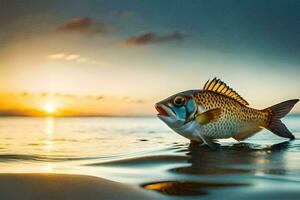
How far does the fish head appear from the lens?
522 cm

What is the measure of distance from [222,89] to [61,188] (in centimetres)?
343

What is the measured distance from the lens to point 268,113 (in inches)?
227

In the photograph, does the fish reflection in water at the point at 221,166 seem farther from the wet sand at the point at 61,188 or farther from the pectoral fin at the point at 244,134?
the wet sand at the point at 61,188

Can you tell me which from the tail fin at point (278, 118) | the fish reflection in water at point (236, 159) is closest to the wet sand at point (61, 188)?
the fish reflection in water at point (236, 159)

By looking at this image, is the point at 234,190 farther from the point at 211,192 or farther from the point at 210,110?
the point at 210,110

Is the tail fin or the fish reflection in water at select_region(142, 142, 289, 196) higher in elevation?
the tail fin

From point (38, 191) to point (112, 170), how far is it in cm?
100

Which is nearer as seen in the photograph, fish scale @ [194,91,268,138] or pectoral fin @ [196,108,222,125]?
pectoral fin @ [196,108,222,125]

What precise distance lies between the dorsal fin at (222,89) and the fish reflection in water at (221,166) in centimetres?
58

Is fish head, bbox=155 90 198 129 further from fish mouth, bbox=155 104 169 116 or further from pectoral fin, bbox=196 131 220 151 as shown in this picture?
pectoral fin, bbox=196 131 220 151

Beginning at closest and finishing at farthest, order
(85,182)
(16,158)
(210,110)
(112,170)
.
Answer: (85,182), (112,170), (16,158), (210,110)

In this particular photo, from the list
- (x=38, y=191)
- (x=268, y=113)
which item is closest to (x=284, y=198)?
(x=38, y=191)

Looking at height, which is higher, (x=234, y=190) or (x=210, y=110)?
(x=210, y=110)

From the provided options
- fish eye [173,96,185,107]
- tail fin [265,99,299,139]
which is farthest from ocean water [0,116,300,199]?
fish eye [173,96,185,107]
